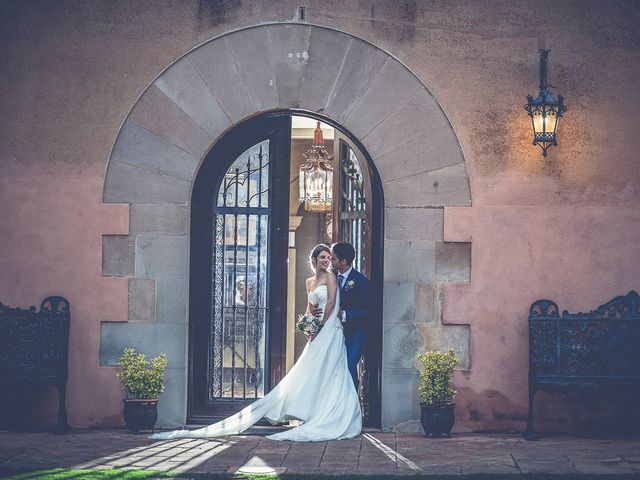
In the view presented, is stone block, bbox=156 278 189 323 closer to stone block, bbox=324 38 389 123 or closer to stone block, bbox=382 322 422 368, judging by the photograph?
stone block, bbox=382 322 422 368

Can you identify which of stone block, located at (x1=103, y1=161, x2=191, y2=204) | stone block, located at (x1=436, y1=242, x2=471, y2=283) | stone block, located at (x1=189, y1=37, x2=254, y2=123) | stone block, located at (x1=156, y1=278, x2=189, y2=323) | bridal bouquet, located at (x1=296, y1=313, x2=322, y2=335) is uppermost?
stone block, located at (x1=189, y1=37, x2=254, y2=123)

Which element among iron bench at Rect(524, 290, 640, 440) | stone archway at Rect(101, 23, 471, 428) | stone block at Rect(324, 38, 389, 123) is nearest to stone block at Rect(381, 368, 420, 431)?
stone archway at Rect(101, 23, 471, 428)

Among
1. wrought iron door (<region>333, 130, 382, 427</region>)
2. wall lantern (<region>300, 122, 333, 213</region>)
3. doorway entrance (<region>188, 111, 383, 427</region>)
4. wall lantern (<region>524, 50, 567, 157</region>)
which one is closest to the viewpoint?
wall lantern (<region>524, 50, 567, 157</region>)

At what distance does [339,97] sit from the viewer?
367 inches

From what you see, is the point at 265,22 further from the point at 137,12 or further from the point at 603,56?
the point at 603,56

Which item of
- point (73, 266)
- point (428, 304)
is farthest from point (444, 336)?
point (73, 266)

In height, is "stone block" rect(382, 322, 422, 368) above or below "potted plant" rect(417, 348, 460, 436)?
above

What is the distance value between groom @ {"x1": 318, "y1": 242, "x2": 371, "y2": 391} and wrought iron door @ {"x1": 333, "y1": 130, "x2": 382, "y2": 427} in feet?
0.42

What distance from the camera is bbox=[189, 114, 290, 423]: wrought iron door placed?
988cm

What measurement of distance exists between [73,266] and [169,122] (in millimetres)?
1490

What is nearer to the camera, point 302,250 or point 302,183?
point 302,183

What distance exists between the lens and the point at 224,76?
934 centimetres

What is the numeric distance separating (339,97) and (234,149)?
3.92ft

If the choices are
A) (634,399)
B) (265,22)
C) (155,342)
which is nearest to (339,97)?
(265,22)
